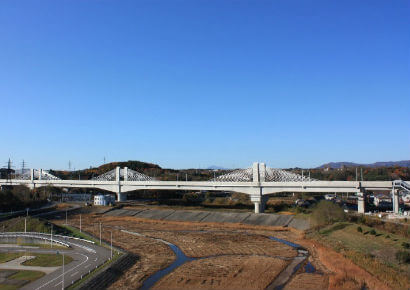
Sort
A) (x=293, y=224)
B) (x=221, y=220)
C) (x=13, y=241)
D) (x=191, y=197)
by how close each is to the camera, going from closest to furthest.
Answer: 1. (x=13, y=241)
2. (x=293, y=224)
3. (x=221, y=220)
4. (x=191, y=197)

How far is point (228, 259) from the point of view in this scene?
28703 mm

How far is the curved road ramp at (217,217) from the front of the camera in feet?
154

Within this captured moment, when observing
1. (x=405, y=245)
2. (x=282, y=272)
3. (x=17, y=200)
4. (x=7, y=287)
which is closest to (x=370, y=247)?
(x=405, y=245)

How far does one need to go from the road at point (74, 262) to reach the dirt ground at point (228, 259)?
264cm

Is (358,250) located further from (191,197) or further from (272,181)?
(191,197)

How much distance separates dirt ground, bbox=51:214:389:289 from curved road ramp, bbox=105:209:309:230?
2564 millimetres

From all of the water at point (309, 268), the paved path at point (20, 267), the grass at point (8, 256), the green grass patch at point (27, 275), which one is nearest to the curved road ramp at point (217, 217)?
the water at point (309, 268)

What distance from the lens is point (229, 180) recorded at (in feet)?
196

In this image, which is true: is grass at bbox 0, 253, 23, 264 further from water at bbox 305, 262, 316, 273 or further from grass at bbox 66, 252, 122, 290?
water at bbox 305, 262, 316, 273

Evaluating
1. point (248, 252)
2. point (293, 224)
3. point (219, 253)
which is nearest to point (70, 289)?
point (219, 253)

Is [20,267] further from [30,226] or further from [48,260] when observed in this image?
[30,226]

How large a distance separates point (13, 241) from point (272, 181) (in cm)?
3540

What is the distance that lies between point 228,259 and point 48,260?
1400 centimetres

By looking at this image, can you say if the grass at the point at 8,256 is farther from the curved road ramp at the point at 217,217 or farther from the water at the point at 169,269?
the curved road ramp at the point at 217,217
